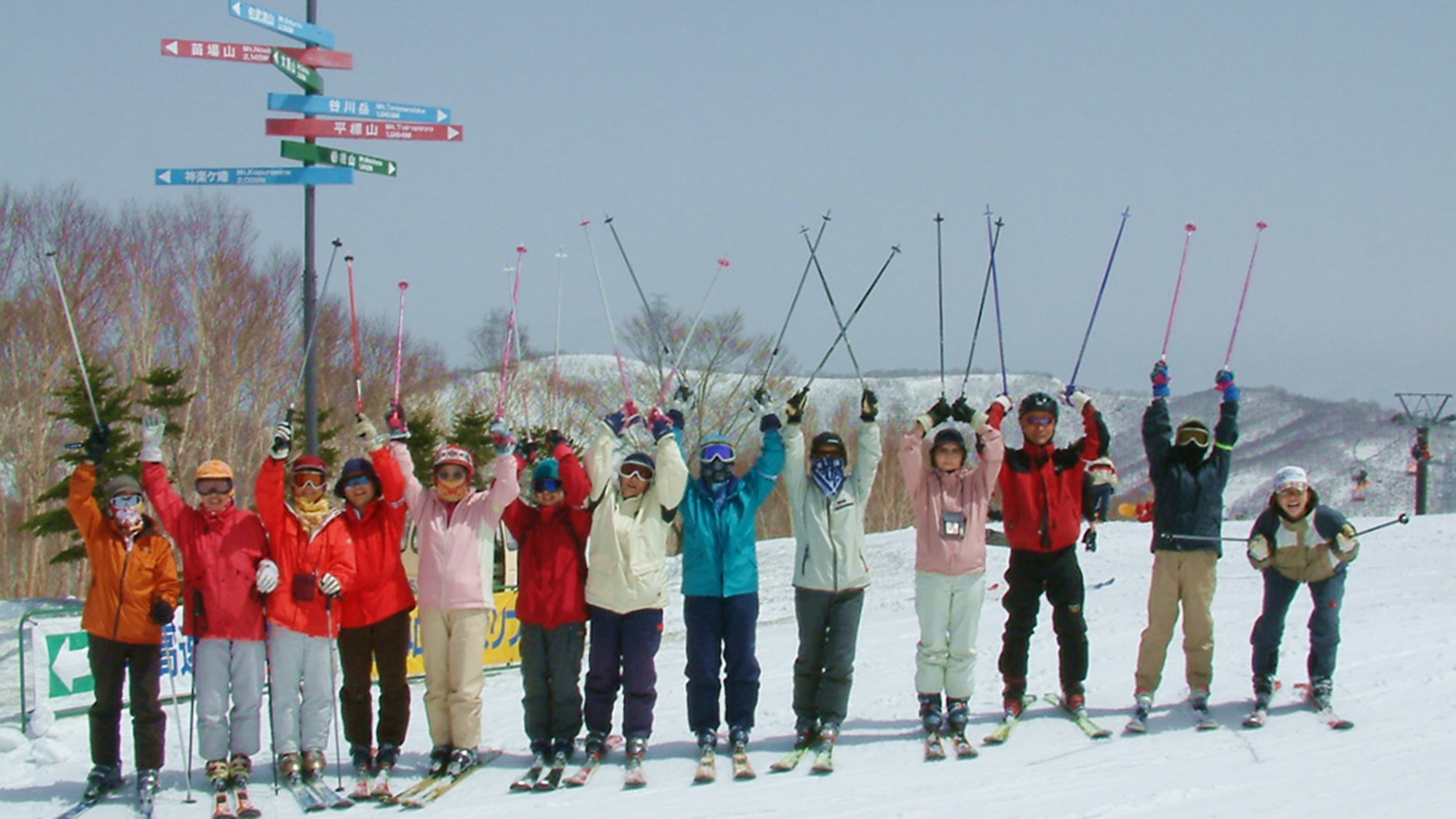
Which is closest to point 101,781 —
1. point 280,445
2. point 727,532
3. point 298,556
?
point 298,556

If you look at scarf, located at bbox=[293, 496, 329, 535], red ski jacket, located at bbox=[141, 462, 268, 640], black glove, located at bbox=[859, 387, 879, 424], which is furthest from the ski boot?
black glove, located at bbox=[859, 387, 879, 424]

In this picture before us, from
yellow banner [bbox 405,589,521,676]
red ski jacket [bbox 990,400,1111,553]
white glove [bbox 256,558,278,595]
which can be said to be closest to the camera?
white glove [bbox 256,558,278,595]

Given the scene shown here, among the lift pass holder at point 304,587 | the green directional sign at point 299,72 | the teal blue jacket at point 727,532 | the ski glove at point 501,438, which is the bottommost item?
the lift pass holder at point 304,587

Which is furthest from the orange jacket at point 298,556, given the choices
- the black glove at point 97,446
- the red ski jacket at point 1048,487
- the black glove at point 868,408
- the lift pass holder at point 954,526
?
the red ski jacket at point 1048,487

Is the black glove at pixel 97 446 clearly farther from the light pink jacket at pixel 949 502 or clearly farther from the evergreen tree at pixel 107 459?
the evergreen tree at pixel 107 459

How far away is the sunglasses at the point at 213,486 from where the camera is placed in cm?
669

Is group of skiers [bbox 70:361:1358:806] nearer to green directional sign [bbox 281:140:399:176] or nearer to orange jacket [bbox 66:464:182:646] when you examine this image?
orange jacket [bbox 66:464:182:646]

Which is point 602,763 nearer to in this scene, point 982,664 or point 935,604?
point 935,604

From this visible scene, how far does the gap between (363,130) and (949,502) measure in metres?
5.49

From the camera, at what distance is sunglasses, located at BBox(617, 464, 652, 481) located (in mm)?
6812

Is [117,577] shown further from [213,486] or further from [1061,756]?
[1061,756]

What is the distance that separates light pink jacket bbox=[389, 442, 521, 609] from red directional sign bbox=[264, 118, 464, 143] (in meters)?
3.70

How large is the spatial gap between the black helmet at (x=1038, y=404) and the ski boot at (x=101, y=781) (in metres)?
5.24

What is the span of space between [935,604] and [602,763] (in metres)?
1.97
